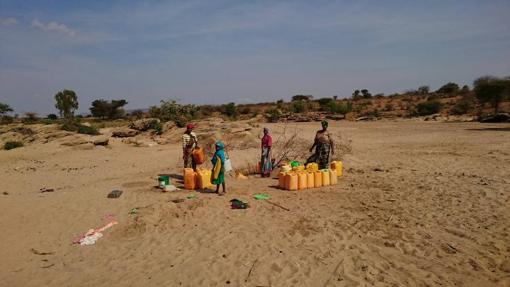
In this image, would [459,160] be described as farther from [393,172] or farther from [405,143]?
[405,143]

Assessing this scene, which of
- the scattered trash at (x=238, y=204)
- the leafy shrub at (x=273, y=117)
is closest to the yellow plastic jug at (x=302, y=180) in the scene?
the scattered trash at (x=238, y=204)

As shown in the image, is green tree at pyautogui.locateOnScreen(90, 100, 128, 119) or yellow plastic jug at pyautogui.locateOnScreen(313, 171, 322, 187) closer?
yellow plastic jug at pyautogui.locateOnScreen(313, 171, 322, 187)

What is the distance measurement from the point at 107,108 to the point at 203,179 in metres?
41.3

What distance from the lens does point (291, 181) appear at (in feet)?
28.0

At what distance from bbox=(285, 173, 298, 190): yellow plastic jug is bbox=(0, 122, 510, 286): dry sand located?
1.12 ft

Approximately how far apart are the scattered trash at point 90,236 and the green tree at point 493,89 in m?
29.5

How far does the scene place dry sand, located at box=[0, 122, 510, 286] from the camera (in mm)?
4766

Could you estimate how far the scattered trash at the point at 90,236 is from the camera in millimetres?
5930

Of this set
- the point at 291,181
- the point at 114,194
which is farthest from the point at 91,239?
the point at 291,181

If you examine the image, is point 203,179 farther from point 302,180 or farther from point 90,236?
point 90,236

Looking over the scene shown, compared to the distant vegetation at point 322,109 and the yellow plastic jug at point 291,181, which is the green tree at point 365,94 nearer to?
the distant vegetation at point 322,109

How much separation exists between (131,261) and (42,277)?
44.7 inches

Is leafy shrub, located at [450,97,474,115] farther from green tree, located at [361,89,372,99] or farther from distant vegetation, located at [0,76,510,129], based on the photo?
green tree, located at [361,89,372,99]

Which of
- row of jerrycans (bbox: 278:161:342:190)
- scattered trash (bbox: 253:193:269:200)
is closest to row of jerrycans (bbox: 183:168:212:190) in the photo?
scattered trash (bbox: 253:193:269:200)
